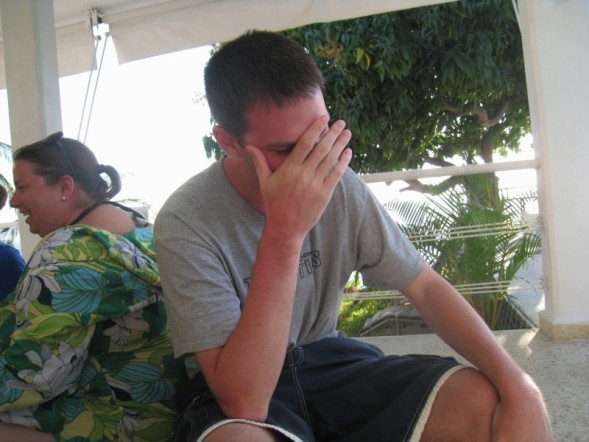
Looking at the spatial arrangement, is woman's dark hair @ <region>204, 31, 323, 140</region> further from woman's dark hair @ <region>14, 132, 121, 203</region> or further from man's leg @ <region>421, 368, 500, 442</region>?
man's leg @ <region>421, 368, 500, 442</region>

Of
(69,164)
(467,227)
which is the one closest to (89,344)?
(69,164)

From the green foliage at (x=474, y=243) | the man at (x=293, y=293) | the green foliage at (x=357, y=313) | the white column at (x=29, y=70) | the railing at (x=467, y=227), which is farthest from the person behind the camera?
the green foliage at (x=357, y=313)

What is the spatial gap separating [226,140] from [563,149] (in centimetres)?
244

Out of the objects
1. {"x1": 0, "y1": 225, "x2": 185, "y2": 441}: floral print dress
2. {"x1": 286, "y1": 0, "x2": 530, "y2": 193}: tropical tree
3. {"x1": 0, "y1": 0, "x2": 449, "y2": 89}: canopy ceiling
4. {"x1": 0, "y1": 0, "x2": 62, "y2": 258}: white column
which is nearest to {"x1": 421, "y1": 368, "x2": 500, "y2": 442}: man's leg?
{"x1": 0, "y1": 225, "x2": 185, "y2": 441}: floral print dress

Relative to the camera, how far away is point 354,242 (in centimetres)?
157

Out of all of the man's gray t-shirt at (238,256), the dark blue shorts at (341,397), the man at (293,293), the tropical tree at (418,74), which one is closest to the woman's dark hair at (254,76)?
the man at (293,293)

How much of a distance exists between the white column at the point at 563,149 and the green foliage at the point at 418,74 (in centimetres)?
299

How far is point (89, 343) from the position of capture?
1501mm

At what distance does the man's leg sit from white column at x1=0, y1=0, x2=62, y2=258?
10.3 feet

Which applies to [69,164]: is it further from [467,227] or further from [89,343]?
[467,227]

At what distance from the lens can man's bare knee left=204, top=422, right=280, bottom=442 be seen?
1.09m

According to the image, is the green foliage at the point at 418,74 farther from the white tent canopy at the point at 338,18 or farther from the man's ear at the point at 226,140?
the man's ear at the point at 226,140

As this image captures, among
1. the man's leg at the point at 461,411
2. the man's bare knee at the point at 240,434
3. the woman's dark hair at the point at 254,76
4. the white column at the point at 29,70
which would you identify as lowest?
the man's leg at the point at 461,411

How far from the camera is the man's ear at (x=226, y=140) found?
1.46 m
